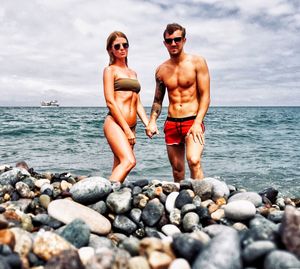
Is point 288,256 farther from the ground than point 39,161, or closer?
farther from the ground

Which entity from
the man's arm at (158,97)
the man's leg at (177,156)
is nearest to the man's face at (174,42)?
the man's arm at (158,97)

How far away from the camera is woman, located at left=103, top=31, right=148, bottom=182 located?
552cm

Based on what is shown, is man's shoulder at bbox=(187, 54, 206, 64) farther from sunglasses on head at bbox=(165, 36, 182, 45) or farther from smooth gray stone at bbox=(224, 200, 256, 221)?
smooth gray stone at bbox=(224, 200, 256, 221)

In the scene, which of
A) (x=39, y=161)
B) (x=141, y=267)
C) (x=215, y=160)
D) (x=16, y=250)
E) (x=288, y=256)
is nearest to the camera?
(x=288, y=256)

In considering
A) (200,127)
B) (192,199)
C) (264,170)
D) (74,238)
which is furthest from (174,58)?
(264,170)

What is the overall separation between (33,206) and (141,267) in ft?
7.81

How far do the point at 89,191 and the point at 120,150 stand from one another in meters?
1.27

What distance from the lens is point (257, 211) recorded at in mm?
4305

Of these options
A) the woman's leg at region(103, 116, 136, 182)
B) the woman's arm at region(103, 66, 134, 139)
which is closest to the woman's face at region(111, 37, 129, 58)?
the woman's arm at region(103, 66, 134, 139)

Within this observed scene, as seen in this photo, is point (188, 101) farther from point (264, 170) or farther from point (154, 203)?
point (264, 170)

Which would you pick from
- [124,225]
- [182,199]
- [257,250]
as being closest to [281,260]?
[257,250]

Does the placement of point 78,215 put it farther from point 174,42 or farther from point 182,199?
point 174,42

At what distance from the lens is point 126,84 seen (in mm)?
5785

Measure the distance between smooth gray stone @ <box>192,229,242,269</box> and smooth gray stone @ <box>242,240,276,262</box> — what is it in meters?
0.06
